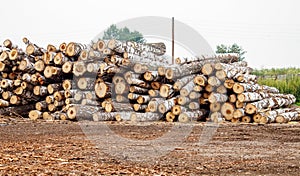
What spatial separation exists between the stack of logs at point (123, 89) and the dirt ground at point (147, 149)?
4.23ft

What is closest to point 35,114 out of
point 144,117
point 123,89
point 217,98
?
point 123,89

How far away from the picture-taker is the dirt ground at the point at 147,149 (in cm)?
465

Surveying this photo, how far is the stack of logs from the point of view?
11.0m

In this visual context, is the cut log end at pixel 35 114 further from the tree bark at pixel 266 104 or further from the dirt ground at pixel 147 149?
the tree bark at pixel 266 104

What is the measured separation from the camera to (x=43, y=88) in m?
11.6

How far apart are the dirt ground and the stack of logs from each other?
50.7 inches

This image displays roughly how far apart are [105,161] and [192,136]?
316 cm

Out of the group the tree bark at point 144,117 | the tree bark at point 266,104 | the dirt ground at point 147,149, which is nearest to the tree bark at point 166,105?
the tree bark at point 144,117

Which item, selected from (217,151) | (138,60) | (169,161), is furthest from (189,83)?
(169,161)

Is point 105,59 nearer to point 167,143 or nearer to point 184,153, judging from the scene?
point 167,143

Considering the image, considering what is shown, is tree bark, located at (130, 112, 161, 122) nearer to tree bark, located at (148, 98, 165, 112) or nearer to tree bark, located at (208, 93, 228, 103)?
tree bark, located at (148, 98, 165, 112)

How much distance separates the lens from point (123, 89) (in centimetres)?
1113

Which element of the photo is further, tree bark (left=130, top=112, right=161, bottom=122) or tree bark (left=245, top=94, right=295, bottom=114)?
tree bark (left=130, top=112, right=161, bottom=122)

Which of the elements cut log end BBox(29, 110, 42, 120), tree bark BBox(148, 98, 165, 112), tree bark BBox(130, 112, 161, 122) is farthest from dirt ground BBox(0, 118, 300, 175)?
cut log end BBox(29, 110, 42, 120)
